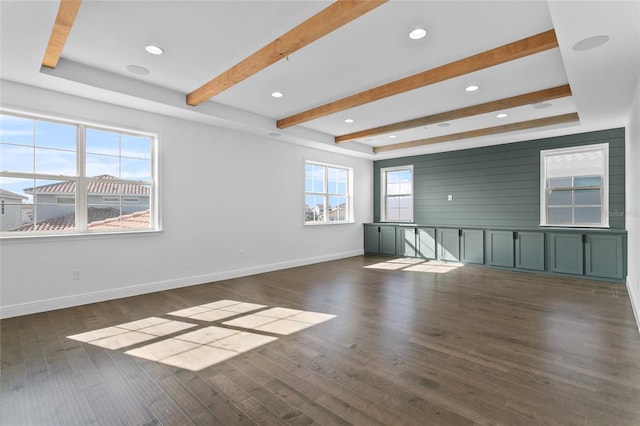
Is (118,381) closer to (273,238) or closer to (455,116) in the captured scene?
(273,238)

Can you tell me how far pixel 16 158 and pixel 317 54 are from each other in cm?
366

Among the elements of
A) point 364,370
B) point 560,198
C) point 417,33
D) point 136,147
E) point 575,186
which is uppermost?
point 417,33

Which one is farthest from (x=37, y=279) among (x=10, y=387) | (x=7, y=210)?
(x=10, y=387)

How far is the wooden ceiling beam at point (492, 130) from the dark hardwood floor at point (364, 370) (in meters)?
3.02

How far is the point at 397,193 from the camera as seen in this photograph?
872 cm

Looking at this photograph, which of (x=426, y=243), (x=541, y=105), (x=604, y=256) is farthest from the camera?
(x=426, y=243)

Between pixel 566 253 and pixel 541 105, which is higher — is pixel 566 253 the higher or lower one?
the lower one

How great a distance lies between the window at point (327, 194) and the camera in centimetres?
733

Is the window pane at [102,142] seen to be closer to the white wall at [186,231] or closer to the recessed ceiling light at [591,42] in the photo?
the white wall at [186,231]

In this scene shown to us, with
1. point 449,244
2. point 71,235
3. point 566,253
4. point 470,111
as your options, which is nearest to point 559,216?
point 566,253

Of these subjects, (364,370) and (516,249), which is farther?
(516,249)

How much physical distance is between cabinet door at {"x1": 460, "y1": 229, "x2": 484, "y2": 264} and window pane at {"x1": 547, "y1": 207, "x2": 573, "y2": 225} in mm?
1264

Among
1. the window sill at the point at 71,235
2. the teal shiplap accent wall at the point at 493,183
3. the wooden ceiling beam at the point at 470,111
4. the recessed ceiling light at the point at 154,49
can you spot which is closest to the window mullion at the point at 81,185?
the window sill at the point at 71,235

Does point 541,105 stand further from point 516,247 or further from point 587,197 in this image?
point 516,247
